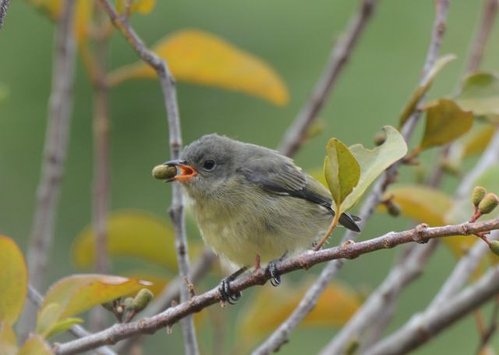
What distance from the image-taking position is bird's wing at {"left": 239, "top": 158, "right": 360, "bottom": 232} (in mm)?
3412

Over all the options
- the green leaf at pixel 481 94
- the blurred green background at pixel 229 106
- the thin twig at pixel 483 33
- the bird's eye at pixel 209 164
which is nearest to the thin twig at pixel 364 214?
the green leaf at pixel 481 94

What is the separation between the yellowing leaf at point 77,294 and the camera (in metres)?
2.23

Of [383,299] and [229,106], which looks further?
[229,106]

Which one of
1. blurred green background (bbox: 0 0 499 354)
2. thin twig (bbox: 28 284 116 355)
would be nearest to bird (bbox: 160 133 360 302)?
thin twig (bbox: 28 284 116 355)

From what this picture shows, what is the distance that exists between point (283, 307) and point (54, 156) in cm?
102

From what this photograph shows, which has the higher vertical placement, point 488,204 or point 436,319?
point 436,319

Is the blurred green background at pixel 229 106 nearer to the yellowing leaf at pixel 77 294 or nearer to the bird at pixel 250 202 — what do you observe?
the bird at pixel 250 202

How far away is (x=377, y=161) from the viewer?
216 cm

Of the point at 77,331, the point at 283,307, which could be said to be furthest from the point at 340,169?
the point at 283,307

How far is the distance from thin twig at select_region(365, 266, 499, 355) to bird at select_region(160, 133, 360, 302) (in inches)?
14.6

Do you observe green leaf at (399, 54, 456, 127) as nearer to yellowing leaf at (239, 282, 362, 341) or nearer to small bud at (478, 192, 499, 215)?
small bud at (478, 192, 499, 215)

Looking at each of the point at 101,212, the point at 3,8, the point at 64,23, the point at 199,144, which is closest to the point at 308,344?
the point at 199,144

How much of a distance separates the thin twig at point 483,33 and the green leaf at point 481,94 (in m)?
0.61

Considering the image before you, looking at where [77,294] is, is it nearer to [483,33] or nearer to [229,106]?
[483,33]
